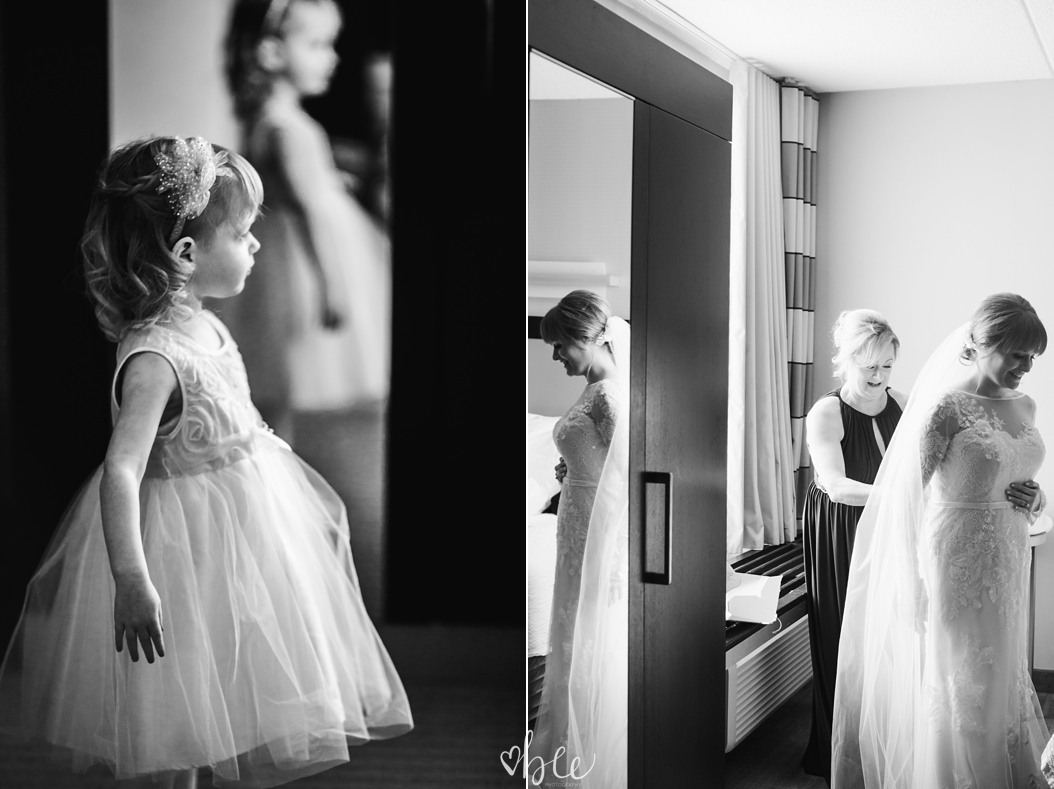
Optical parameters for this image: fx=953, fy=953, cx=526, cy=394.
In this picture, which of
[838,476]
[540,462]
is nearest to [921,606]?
[838,476]

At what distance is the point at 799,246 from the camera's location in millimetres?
4098

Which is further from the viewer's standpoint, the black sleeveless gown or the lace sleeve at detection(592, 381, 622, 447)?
the black sleeveless gown

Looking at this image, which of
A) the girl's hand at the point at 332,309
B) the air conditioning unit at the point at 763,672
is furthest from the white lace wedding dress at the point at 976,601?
the girl's hand at the point at 332,309

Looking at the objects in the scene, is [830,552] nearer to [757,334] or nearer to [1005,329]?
[1005,329]

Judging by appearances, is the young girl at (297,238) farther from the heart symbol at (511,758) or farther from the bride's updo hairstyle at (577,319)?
the heart symbol at (511,758)

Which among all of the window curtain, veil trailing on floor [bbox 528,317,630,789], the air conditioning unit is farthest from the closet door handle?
the window curtain

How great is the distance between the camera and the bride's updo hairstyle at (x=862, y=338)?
285 cm

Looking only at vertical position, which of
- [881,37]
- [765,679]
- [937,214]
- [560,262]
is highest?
[881,37]

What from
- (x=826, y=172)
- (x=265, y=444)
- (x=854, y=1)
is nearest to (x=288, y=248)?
(x=265, y=444)

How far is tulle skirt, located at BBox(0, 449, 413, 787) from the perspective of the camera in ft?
3.33

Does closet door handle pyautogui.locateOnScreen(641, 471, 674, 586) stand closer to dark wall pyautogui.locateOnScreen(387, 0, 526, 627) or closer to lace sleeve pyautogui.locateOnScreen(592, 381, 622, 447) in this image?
lace sleeve pyautogui.locateOnScreen(592, 381, 622, 447)

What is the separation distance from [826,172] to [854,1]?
1329 millimetres

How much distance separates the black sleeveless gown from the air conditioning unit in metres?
0.22

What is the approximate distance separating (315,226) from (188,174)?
0.52 feet
